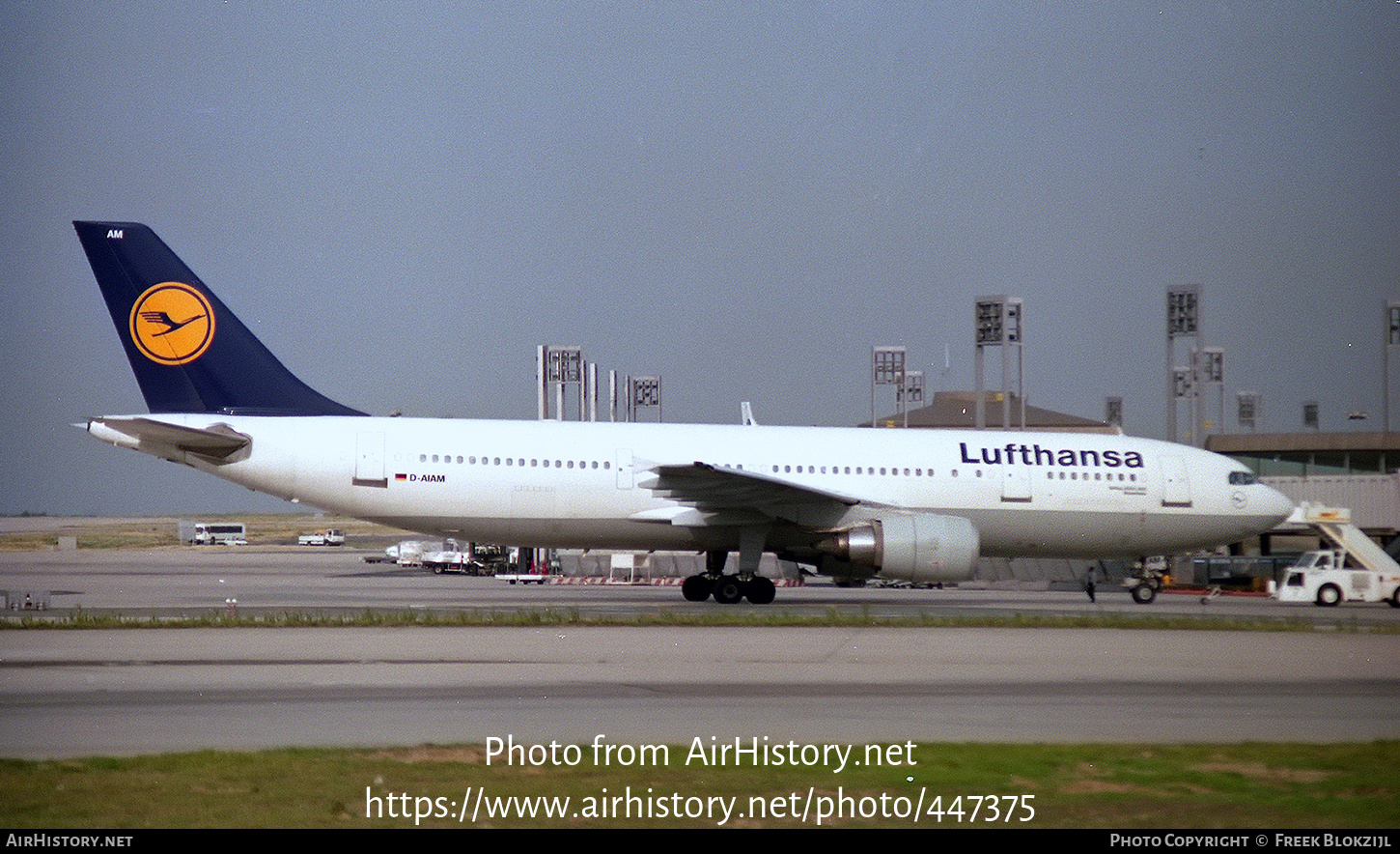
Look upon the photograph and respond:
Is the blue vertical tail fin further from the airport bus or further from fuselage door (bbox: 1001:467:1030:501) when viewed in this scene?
the airport bus

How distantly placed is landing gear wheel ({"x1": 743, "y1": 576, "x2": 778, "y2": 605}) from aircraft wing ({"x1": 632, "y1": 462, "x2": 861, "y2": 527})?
1.13 meters

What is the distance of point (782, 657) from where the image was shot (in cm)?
1521

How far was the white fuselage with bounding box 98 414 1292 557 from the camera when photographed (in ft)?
80.6

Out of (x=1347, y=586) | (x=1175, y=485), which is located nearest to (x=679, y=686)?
(x=1175, y=485)

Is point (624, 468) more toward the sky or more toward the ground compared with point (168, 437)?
more toward the ground

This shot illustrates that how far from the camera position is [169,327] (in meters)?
25.0

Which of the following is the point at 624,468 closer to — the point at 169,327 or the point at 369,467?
the point at 369,467

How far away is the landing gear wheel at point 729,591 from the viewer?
25.0 metres

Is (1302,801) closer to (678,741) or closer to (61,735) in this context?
(678,741)

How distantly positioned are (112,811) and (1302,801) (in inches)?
254

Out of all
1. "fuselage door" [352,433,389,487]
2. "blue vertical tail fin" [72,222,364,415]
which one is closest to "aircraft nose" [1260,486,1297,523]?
"fuselage door" [352,433,389,487]

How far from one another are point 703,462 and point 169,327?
9.85m

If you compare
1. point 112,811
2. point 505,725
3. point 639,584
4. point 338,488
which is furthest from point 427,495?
point 112,811
